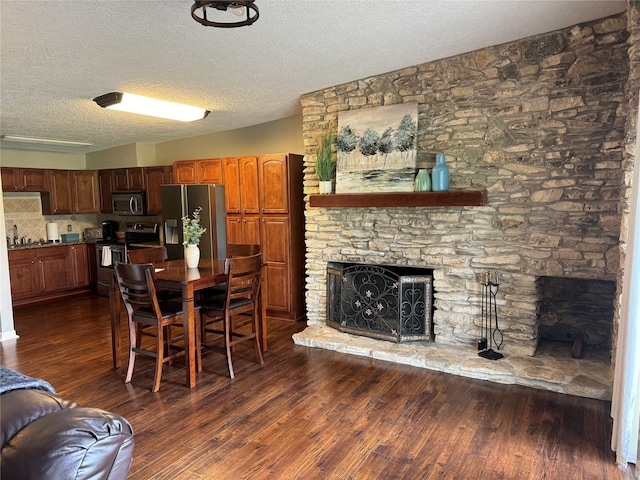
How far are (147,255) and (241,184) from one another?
1.58 metres

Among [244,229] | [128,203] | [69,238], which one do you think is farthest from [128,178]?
[244,229]

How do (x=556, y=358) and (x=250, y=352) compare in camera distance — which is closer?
(x=556, y=358)

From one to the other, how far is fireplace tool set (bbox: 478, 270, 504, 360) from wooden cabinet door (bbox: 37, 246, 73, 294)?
20.4ft

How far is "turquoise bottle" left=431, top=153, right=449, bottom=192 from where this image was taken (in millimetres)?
3922

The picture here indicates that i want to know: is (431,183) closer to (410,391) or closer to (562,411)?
(410,391)

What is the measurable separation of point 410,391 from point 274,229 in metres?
2.62

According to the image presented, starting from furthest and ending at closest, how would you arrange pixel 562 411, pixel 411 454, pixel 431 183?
1. pixel 431 183
2. pixel 562 411
3. pixel 411 454

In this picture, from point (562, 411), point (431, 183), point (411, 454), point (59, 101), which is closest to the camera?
point (411, 454)

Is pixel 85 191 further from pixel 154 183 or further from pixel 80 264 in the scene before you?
pixel 154 183

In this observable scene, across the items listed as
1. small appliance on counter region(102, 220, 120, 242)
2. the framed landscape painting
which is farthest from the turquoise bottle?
small appliance on counter region(102, 220, 120, 242)

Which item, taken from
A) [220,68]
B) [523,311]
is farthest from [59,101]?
[523,311]

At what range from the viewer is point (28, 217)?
672 cm

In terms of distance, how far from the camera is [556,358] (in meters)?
3.69

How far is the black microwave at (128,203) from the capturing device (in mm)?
6633
